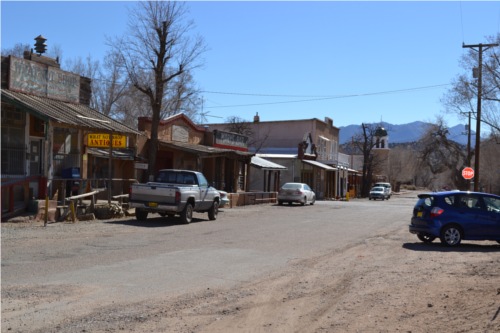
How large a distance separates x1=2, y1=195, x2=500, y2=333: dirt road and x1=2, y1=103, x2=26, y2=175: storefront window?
12.2 metres

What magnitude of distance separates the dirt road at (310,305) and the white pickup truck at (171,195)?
8955 millimetres

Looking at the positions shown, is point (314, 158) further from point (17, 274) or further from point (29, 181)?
point (17, 274)

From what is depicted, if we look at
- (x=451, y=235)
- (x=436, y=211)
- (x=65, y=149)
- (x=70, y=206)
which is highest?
(x=65, y=149)

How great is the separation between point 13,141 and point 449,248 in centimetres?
1504

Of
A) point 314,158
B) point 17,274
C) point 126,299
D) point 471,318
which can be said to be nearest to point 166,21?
point 17,274

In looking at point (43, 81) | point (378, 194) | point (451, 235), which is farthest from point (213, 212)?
point (378, 194)

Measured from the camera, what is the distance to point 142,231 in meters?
16.9

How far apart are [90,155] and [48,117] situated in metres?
8.29

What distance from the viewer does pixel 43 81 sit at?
69.1 feet

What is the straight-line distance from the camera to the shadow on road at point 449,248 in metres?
14.6

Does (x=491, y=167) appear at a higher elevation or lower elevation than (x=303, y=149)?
lower

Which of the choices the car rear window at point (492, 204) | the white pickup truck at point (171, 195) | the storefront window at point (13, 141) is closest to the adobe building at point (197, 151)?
the white pickup truck at point (171, 195)

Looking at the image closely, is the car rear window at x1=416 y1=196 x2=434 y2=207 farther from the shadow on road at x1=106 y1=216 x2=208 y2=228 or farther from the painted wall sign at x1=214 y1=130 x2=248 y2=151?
the painted wall sign at x1=214 y1=130 x2=248 y2=151

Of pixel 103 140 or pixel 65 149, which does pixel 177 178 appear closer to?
pixel 103 140
